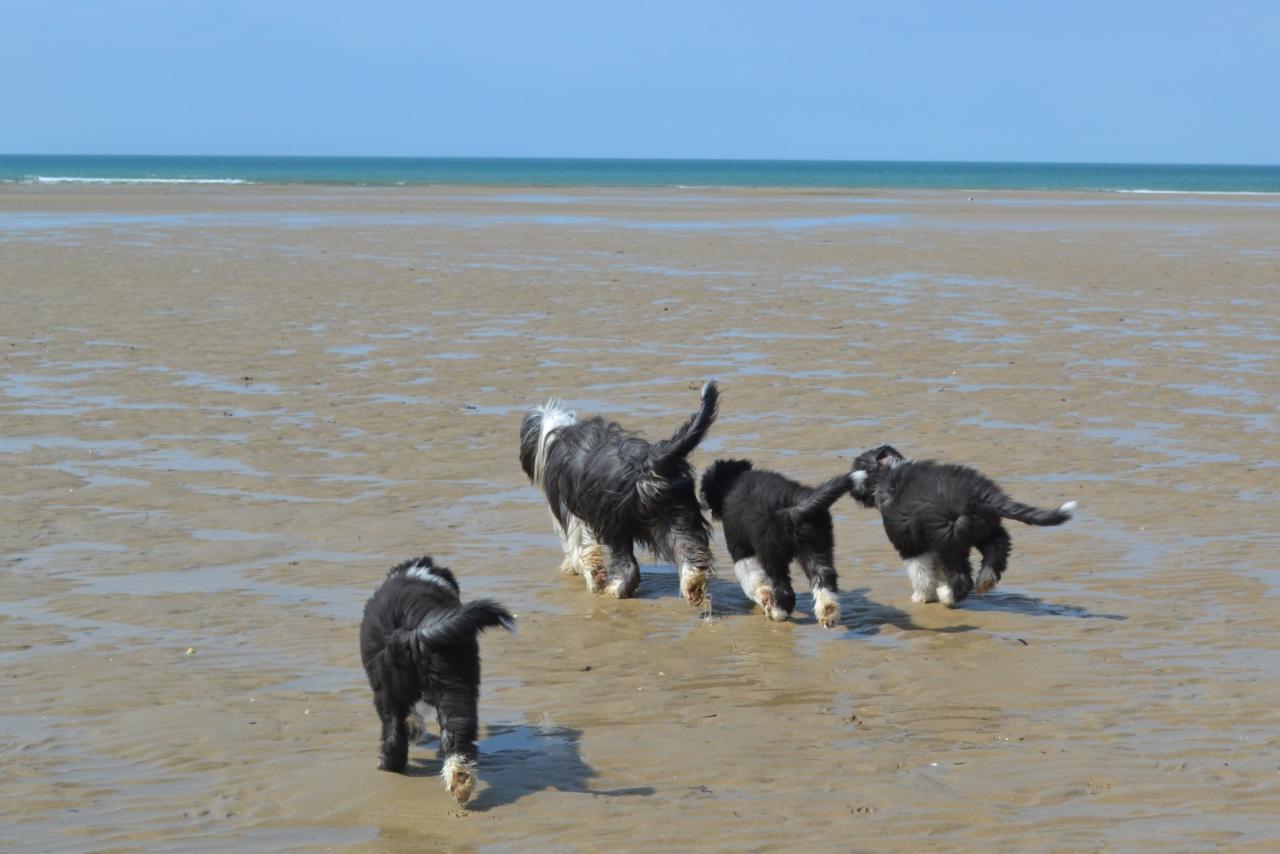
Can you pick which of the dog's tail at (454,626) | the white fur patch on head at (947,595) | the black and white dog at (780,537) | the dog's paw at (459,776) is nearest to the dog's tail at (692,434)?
the black and white dog at (780,537)

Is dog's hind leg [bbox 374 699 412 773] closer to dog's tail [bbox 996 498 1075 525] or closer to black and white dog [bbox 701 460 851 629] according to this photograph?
black and white dog [bbox 701 460 851 629]

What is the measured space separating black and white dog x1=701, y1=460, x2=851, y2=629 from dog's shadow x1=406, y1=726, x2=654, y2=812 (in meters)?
1.95

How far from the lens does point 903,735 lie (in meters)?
6.11

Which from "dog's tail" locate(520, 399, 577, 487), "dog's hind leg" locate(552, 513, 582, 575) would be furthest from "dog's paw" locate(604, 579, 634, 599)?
"dog's tail" locate(520, 399, 577, 487)

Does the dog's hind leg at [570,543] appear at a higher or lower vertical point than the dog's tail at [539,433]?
lower

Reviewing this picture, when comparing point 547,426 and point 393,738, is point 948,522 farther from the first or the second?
point 393,738

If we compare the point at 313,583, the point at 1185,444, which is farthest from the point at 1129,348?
the point at 313,583

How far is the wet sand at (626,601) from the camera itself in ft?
17.8

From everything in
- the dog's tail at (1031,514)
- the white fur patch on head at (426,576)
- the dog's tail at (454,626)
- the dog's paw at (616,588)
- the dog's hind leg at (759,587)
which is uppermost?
the dog's tail at (454,626)

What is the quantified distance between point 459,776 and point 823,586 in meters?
2.87

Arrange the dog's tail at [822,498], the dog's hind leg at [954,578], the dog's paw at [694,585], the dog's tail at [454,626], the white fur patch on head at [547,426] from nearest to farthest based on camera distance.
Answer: the dog's tail at [454,626]
the dog's tail at [822,498]
the dog's paw at [694,585]
the dog's hind leg at [954,578]
the white fur patch on head at [547,426]

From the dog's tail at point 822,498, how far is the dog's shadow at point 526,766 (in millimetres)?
2003

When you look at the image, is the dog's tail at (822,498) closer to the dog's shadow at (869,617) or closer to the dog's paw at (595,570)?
the dog's shadow at (869,617)

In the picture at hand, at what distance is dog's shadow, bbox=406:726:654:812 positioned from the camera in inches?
219
